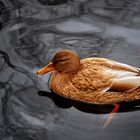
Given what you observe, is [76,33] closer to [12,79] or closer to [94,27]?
[94,27]

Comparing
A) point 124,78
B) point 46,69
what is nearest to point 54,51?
point 46,69

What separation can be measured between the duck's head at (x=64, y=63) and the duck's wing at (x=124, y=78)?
1.43 ft

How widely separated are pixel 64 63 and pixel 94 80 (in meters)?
0.49

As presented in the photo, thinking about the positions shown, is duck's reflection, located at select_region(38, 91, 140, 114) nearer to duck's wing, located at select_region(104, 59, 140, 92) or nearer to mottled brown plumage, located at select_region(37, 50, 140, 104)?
mottled brown plumage, located at select_region(37, 50, 140, 104)

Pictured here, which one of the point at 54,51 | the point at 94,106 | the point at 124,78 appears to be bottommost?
the point at 94,106

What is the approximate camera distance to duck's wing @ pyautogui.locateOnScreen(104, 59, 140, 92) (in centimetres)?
553

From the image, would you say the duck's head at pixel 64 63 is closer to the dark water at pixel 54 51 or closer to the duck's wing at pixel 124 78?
the dark water at pixel 54 51

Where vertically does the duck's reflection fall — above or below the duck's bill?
below

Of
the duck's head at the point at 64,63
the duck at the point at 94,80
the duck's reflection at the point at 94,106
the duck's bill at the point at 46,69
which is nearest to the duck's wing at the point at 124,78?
the duck at the point at 94,80

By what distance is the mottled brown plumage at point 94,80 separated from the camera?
555 centimetres

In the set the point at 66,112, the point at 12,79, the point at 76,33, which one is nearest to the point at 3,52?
the point at 12,79

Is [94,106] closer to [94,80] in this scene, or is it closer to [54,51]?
[94,80]

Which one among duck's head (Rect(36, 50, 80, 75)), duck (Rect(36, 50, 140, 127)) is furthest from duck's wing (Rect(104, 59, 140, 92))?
duck's head (Rect(36, 50, 80, 75))

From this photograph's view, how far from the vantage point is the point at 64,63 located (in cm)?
583
